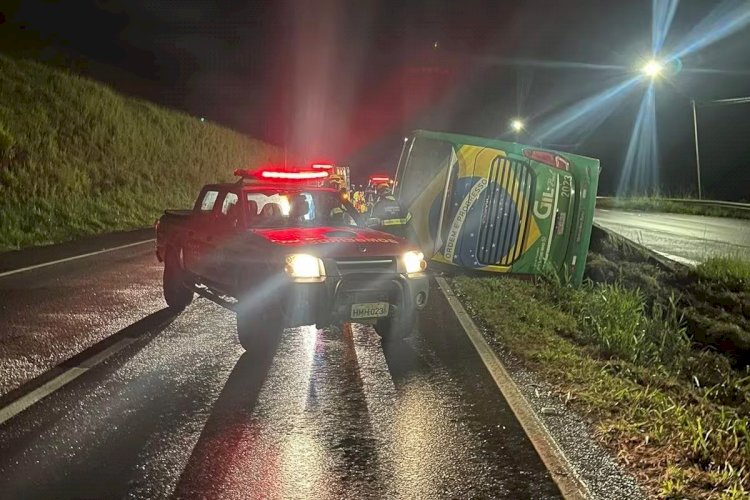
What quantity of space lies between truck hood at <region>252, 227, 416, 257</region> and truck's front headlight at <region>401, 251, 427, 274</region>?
0.08m

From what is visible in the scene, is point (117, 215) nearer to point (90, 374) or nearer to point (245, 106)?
point (90, 374)

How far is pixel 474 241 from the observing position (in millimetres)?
11492

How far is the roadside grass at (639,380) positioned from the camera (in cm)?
475

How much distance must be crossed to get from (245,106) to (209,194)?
57620 mm

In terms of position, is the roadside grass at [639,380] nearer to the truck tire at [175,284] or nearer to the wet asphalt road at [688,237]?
the truck tire at [175,284]

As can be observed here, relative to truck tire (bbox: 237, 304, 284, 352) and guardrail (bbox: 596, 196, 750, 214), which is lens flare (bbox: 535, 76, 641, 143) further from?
truck tire (bbox: 237, 304, 284, 352)

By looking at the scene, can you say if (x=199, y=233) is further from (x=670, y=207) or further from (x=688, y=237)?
(x=670, y=207)

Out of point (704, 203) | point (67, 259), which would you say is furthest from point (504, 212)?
point (704, 203)

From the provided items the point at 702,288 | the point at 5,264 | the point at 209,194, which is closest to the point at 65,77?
the point at 5,264

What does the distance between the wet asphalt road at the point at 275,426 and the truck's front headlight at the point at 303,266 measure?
2.92ft

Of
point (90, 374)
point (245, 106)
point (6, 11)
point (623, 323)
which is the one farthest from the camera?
point (245, 106)

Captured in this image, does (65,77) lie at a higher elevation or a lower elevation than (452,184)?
higher

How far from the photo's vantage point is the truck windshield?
8516 millimetres

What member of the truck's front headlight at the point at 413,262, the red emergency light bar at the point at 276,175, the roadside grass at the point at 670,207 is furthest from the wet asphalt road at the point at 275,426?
the roadside grass at the point at 670,207
